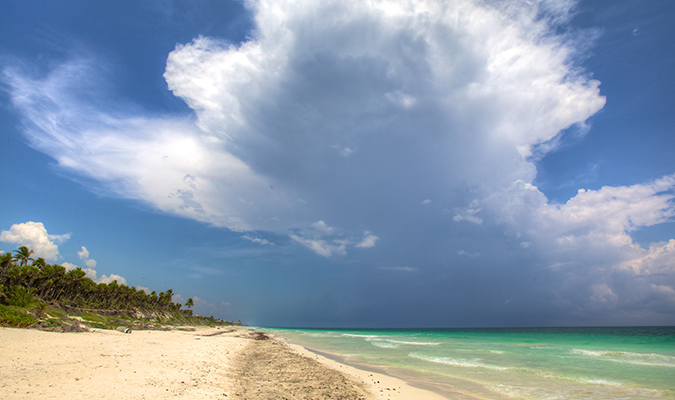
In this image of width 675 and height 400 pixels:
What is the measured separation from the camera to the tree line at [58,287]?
45094 mm

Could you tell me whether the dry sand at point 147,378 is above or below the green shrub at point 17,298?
below

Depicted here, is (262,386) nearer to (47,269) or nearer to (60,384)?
(60,384)

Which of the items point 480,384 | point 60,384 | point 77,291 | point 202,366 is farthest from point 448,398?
point 77,291

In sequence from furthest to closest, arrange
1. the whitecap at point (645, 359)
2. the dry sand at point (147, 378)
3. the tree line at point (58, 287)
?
the tree line at point (58, 287) < the whitecap at point (645, 359) < the dry sand at point (147, 378)

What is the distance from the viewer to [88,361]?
41.3 feet

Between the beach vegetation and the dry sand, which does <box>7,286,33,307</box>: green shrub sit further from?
the dry sand

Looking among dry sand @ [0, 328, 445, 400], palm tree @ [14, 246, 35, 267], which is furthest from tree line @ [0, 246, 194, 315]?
dry sand @ [0, 328, 445, 400]

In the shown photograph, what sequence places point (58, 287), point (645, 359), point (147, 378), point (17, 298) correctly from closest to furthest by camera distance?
point (147, 378), point (645, 359), point (17, 298), point (58, 287)

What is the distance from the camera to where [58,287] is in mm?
60375

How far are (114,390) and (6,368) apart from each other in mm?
5545

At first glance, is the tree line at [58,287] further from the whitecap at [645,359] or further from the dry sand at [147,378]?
the whitecap at [645,359]

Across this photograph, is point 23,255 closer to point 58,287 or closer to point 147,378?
point 58,287

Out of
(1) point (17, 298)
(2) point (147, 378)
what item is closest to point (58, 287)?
(1) point (17, 298)

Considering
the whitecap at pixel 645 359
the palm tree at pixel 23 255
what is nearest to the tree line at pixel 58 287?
the palm tree at pixel 23 255
